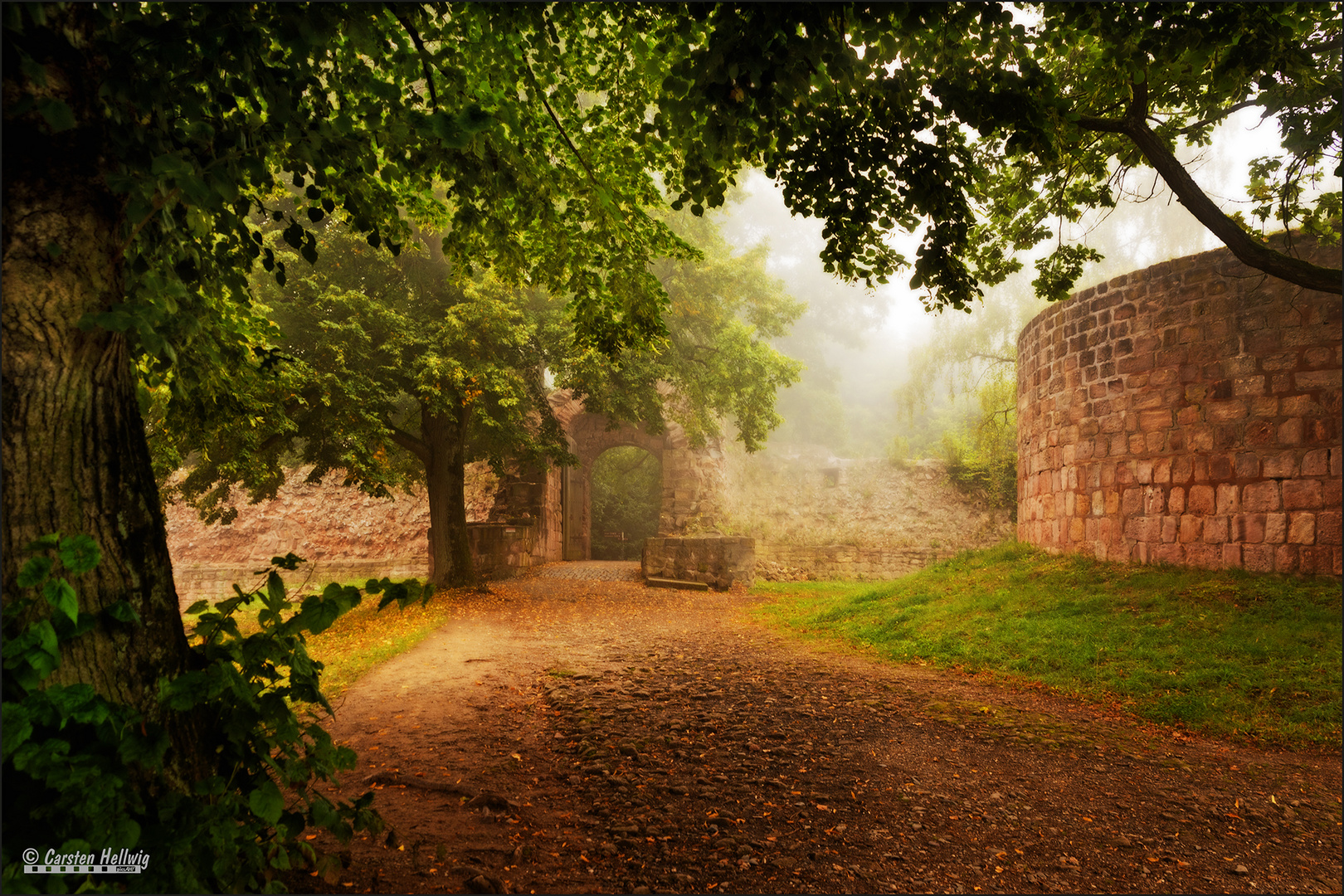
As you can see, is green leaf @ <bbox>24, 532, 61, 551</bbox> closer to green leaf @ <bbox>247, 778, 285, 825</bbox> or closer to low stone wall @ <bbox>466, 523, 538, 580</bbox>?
green leaf @ <bbox>247, 778, 285, 825</bbox>

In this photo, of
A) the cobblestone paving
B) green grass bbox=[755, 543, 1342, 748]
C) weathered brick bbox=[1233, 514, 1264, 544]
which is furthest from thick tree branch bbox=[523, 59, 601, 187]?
the cobblestone paving

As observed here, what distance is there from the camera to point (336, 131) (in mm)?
2420

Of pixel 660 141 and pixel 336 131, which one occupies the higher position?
pixel 660 141

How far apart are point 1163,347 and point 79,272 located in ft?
32.9

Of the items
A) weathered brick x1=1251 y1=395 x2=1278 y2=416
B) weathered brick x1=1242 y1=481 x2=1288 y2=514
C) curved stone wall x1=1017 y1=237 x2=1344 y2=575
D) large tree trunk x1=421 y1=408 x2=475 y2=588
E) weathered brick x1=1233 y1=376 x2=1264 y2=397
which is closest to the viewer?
curved stone wall x1=1017 y1=237 x2=1344 y2=575

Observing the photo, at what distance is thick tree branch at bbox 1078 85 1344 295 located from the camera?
178 inches

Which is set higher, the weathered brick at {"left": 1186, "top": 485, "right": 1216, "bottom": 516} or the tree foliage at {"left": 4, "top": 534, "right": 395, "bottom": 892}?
the weathered brick at {"left": 1186, "top": 485, "right": 1216, "bottom": 516}

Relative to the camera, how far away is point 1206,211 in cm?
467

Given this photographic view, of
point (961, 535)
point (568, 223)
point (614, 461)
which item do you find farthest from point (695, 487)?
point (568, 223)

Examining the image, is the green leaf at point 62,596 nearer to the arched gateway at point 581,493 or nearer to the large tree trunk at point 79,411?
the large tree trunk at point 79,411

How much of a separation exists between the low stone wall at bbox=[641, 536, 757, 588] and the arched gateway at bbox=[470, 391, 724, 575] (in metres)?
3.18

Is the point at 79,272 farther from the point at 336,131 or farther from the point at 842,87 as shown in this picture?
the point at 842,87

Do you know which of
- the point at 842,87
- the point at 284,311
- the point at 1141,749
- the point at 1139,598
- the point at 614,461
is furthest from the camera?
the point at 614,461

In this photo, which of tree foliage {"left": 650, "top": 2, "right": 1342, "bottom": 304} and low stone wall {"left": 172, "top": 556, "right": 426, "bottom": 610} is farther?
low stone wall {"left": 172, "top": 556, "right": 426, "bottom": 610}
